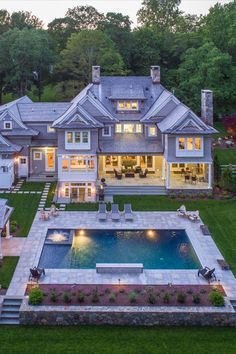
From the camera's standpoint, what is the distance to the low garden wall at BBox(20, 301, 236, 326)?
2047cm

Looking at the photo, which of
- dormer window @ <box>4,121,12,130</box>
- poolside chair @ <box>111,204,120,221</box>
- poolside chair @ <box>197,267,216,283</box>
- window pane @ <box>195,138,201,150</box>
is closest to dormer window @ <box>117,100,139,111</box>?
window pane @ <box>195,138,201,150</box>

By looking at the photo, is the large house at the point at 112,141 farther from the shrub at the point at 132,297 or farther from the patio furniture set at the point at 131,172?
the shrub at the point at 132,297

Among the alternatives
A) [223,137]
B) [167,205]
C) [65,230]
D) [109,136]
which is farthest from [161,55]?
[65,230]

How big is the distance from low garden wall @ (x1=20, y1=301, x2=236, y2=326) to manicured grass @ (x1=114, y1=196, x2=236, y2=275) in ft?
24.5

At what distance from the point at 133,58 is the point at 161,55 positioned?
4169 mm

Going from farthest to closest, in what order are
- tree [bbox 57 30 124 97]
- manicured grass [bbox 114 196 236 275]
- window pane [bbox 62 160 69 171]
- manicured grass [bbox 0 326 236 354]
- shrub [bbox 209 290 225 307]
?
tree [bbox 57 30 124 97], window pane [bbox 62 160 69 171], manicured grass [bbox 114 196 236 275], shrub [bbox 209 290 225 307], manicured grass [bbox 0 326 236 354]

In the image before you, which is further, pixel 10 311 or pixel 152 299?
pixel 152 299

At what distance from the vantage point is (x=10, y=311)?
2112 cm

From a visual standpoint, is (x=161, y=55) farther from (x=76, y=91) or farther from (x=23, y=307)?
(x=23, y=307)

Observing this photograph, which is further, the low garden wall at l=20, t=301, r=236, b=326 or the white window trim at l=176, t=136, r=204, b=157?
the white window trim at l=176, t=136, r=204, b=157

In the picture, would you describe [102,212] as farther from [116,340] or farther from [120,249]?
[116,340]

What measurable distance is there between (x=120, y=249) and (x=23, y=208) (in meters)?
9.74

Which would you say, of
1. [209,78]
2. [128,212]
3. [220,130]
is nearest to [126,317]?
[128,212]

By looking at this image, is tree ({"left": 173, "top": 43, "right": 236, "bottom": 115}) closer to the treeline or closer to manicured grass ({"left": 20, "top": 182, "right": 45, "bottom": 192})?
the treeline
